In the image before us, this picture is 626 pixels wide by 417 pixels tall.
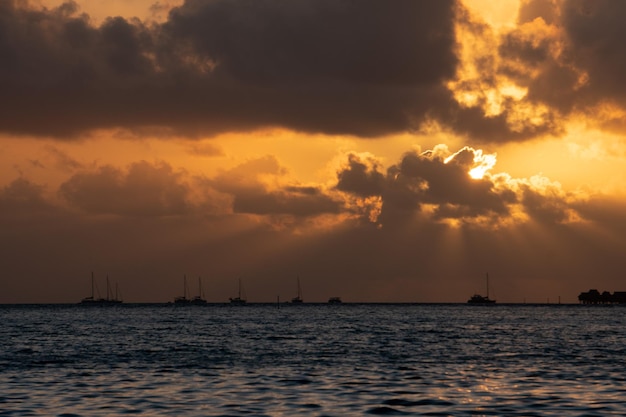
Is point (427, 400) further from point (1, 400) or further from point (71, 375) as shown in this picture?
point (71, 375)

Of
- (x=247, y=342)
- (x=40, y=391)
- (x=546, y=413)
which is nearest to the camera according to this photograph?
(x=546, y=413)

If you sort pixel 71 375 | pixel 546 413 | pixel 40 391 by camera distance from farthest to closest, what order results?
pixel 71 375, pixel 40 391, pixel 546 413

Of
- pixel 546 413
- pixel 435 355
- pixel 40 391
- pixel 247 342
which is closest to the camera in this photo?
pixel 546 413

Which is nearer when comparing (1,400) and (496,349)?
(1,400)

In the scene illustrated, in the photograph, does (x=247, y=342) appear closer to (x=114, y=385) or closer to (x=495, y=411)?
(x=114, y=385)

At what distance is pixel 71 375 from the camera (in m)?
59.1

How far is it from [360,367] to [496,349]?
26.2 m

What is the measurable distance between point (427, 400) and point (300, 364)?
23.4 metres

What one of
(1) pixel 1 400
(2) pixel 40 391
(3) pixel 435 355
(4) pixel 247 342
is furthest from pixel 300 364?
(4) pixel 247 342

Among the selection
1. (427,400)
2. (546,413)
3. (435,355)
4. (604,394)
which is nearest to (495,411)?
(546,413)

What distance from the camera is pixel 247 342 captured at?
99875 millimetres

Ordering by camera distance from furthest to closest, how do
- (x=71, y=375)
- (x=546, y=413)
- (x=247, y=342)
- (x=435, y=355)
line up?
(x=247, y=342), (x=435, y=355), (x=71, y=375), (x=546, y=413)

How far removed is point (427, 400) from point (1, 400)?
2073 cm

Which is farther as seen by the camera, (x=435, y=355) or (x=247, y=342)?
(x=247, y=342)
